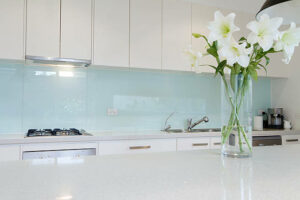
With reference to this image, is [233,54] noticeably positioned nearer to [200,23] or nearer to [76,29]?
[76,29]

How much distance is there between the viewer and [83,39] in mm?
2770

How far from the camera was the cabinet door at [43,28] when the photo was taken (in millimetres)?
2582

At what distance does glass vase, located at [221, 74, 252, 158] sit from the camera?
3.84 ft

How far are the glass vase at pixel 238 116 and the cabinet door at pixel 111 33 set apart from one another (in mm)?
1880

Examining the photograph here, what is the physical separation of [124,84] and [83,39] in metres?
0.76

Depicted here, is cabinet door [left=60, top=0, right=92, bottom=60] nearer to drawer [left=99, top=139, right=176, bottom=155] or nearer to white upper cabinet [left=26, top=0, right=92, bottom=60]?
white upper cabinet [left=26, top=0, right=92, bottom=60]

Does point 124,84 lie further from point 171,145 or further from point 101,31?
point 171,145

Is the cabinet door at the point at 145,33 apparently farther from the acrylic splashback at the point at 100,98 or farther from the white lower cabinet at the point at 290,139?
the white lower cabinet at the point at 290,139

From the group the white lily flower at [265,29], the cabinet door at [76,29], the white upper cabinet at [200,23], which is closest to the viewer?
the white lily flower at [265,29]

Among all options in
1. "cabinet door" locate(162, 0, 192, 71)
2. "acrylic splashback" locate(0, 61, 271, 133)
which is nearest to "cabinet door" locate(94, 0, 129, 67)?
"acrylic splashback" locate(0, 61, 271, 133)

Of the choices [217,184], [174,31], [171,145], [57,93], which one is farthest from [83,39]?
[217,184]

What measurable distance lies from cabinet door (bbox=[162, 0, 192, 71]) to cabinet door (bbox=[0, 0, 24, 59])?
150 cm

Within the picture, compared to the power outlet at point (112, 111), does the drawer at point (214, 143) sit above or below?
below

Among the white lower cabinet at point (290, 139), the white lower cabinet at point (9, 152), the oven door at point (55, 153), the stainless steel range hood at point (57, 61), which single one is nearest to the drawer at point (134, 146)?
the oven door at point (55, 153)
